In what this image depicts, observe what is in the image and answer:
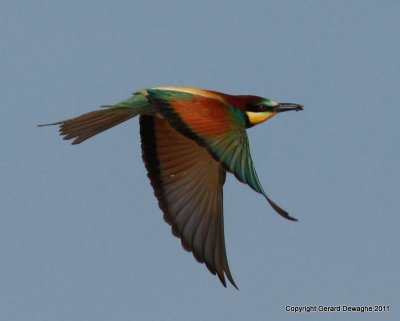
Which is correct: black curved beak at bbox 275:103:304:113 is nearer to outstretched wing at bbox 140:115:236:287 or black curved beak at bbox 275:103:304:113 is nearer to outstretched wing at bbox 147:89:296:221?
outstretched wing at bbox 147:89:296:221

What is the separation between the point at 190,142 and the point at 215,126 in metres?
1.00

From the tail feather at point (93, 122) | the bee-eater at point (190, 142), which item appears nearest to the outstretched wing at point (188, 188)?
the bee-eater at point (190, 142)

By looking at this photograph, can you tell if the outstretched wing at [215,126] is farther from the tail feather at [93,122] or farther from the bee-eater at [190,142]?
the tail feather at [93,122]

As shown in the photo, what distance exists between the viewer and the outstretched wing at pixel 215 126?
569 cm

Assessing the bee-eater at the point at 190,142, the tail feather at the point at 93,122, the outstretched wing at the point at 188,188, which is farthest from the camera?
the outstretched wing at the point at 188,188

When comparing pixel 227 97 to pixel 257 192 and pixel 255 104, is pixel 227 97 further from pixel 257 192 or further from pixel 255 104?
pixel 257 192

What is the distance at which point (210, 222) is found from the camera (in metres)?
6.80

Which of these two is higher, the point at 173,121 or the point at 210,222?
the point at 173,121

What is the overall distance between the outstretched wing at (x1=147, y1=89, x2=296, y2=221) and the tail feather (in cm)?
26

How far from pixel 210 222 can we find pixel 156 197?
36 centimetres

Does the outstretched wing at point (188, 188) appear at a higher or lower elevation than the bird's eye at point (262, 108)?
lower

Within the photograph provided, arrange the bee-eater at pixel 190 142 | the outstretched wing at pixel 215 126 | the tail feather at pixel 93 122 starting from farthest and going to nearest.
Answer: the tail feather at pixel 93 122
the bee-eater at pixel 190 142
the outstretched wing at pixel 215 126

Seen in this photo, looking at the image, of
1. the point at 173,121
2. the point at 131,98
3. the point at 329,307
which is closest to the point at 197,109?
the point at 173,121

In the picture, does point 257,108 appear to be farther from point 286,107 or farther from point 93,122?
point 93,122
